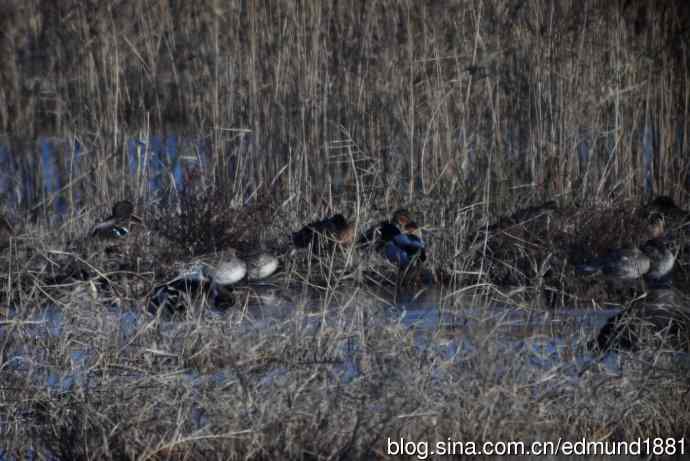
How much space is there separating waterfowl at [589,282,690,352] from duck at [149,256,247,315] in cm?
159

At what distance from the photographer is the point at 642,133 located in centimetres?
751

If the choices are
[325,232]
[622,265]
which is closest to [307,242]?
[325,232]

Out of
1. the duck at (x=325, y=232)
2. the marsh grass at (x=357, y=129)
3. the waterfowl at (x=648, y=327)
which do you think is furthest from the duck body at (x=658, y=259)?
the duck at (x=325, y=232)

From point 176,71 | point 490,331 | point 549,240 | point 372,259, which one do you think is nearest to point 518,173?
point 549,240

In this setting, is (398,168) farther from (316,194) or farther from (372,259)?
(372,259)

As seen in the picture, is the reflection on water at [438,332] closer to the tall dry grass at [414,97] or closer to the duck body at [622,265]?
the duck body at [622,265]

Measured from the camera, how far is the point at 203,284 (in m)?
5.29

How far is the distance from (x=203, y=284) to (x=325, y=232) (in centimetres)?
115

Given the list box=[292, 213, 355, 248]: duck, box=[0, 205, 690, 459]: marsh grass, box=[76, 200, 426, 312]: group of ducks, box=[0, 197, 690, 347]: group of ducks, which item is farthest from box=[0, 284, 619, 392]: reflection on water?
box=[292, 213, 355, 248]: duck

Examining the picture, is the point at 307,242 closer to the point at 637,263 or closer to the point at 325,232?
the point at 325,232

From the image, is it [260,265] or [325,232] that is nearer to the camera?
[260,265]

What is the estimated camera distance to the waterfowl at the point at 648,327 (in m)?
4.11

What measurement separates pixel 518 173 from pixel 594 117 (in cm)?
58

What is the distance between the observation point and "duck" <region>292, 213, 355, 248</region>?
6.27 meters
